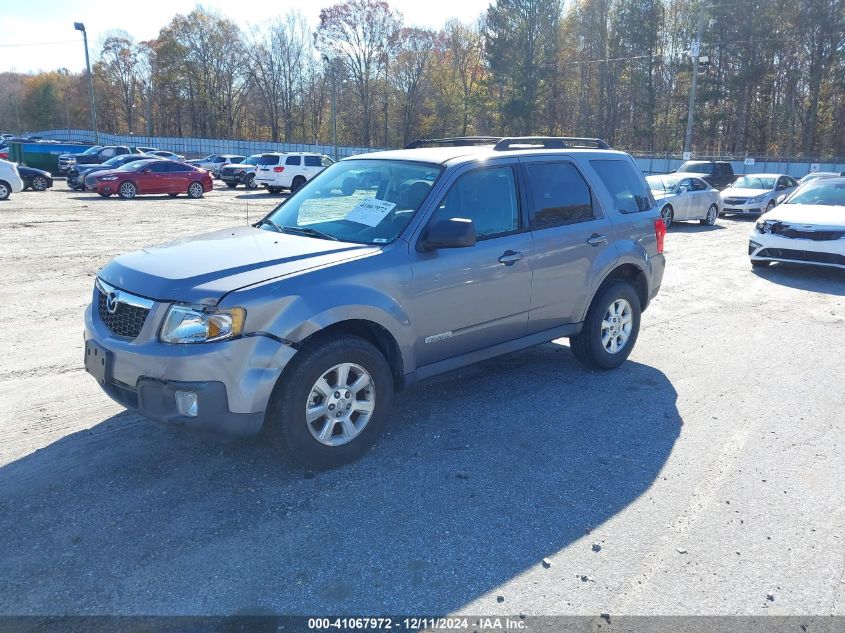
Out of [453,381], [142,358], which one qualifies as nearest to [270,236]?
[142,358]

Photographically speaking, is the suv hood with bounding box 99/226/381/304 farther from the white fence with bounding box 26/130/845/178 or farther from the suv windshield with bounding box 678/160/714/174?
the suv windshield with bounding box 678/160/714/174

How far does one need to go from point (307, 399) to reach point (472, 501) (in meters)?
1.13

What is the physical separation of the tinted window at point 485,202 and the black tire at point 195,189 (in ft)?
78.2

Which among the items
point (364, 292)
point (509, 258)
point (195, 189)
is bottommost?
point (364, 292)

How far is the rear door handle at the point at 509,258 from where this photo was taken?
484 centimetres

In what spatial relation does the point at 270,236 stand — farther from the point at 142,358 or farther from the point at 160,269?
the point at 142,358

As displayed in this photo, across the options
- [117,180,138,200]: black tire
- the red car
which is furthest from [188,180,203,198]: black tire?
[117,180,138,200]: black tire

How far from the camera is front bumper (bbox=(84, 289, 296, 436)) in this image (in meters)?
3.56

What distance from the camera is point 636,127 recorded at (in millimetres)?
58781

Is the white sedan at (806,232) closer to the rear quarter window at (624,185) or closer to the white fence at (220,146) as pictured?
the rear quarter window at (624,185)

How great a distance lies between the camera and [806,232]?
34.9ft

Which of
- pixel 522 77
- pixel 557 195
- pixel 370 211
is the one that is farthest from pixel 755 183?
pixel 522 77

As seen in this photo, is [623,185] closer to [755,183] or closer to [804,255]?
[804,255]

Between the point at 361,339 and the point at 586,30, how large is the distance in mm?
66498
